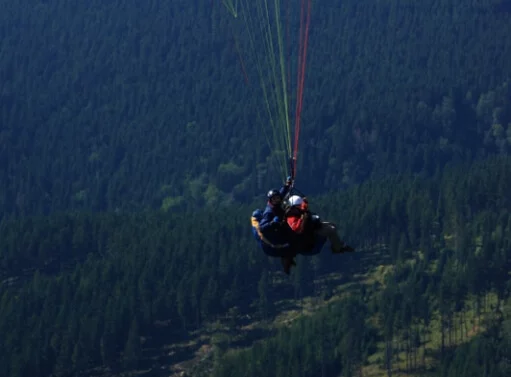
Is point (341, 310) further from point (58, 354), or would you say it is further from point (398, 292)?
point (58, 354)

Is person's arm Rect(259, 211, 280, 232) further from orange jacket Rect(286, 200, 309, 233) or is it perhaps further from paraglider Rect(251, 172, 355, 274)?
orange jacket Rect(286, 200, 309, 233)

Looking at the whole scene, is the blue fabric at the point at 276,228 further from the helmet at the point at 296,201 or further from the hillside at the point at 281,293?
the hillside at the point at 281,293

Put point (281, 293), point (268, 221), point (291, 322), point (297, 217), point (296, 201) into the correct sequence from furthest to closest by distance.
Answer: point (281, 293) → point (291, 322) → point (268, 221) → point (297, 217) → point (296, 201)

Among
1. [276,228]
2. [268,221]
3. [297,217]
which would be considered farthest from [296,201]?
[268,221]

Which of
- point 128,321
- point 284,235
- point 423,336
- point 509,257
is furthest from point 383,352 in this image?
point 284,235

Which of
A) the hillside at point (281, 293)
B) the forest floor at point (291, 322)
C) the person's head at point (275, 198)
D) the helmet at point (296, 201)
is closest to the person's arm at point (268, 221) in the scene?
the person's head at point (275, 198)

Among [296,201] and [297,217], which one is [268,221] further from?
[296,201]

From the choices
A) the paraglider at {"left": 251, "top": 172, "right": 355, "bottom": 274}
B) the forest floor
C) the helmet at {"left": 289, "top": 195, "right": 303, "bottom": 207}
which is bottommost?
the forest floor

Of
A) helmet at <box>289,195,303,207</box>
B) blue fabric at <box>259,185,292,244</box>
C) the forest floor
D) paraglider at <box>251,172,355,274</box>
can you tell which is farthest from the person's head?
the forest floor
